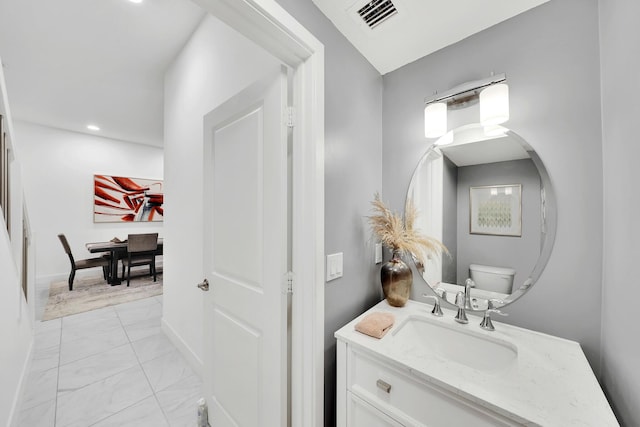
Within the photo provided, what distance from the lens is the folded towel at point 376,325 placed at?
103 cm

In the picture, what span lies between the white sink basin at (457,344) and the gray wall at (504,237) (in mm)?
301

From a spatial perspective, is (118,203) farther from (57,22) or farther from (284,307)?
(284,307)

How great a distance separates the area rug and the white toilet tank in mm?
4480

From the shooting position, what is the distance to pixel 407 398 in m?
0.85

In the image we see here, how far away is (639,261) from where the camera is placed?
675 millimetres

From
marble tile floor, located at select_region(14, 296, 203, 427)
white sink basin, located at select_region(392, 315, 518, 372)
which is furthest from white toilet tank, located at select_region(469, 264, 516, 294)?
marble tile floor, located at select_region(14, 296, 203, 427)

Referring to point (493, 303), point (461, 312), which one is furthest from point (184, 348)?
point (493, 303)

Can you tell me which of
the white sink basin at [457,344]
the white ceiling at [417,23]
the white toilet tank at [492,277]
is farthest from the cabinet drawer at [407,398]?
the white ceiling at [417,23]

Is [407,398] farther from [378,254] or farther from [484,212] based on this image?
[484,212]

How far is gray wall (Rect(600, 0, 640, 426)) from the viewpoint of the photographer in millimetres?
698

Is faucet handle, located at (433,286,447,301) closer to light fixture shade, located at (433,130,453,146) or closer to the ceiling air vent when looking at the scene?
light fixture shade, located at (433,130,453,146)

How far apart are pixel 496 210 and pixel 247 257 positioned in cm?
129

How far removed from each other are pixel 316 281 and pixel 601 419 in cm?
90

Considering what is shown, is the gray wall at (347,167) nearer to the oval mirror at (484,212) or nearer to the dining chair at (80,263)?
the oval mirror at (484,212)
